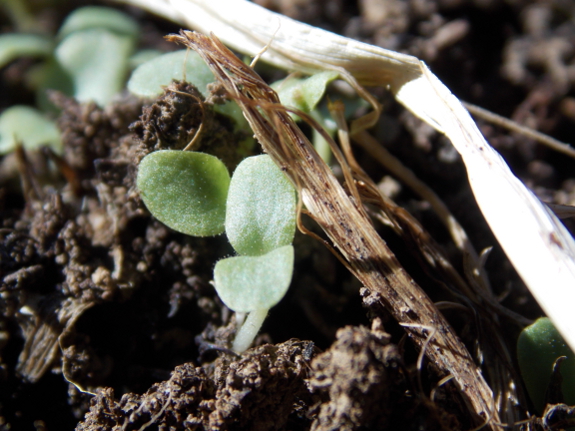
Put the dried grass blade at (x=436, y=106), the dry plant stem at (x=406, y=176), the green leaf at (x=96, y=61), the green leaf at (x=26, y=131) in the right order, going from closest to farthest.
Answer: the dried grass blade at (x=436, y=106) → the dry plant stem at (x=406, y=176) → the green leaf at (x=26, y=131) → the green leaf at (x=96, y=61)

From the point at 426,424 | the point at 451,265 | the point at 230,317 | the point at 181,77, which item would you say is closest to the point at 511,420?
the point at 426,424

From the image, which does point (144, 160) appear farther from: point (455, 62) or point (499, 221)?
point (455, 62)

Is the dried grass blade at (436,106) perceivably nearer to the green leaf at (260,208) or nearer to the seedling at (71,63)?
the seedling at (71,63)

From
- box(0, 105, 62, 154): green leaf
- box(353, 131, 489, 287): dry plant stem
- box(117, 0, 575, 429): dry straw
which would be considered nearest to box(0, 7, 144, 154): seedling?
box(0, 105, 62, 154): green leaf

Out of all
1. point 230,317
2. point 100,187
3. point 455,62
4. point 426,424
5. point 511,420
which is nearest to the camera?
point 426,424

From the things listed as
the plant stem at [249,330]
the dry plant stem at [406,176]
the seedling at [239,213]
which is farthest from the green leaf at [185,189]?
the dry plant stem at [406,176]

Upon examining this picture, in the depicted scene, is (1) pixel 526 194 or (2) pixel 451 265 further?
(2) pixel 451 265

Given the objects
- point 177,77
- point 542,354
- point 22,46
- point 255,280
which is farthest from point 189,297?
point 22,46

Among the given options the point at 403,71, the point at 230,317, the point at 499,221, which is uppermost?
the point at 403,71
